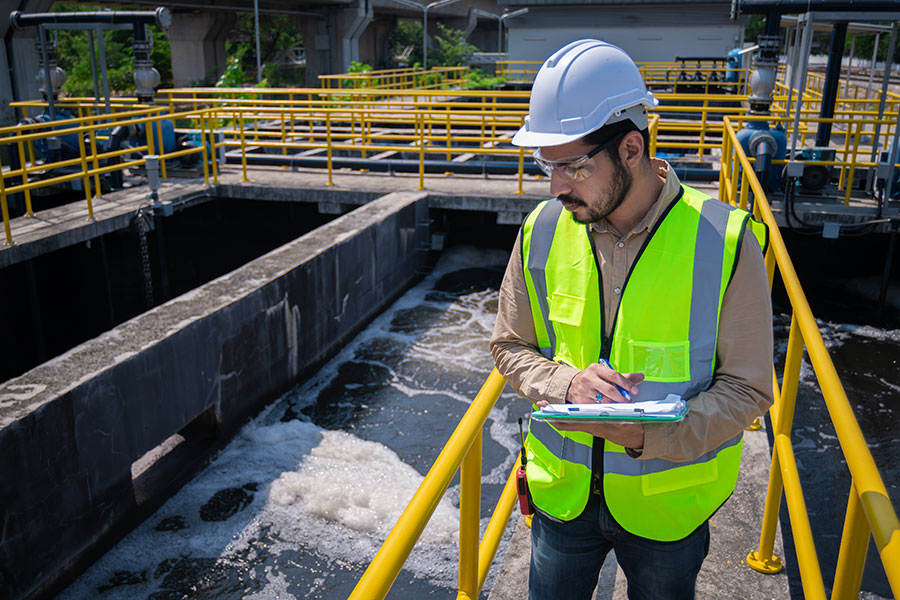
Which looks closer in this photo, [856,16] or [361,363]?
[361,363]

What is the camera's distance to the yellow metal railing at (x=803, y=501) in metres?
1.37

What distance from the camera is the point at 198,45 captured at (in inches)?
1176

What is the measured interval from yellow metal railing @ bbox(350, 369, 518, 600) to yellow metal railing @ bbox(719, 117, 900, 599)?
0.79 metres

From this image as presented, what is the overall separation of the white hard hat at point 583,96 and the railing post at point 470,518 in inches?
31.6

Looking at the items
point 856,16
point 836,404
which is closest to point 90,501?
point 836,404

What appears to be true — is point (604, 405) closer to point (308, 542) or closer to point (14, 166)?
point (308, 542)

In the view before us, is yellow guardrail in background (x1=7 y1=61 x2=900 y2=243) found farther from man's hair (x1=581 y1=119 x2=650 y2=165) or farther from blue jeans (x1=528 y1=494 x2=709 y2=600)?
blue jeans (x1=528 y1=494 x2=709 y2=600)

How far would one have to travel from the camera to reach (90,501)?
14.8 ft

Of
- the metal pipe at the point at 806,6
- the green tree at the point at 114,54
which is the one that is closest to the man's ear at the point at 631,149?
the metal pipe at the point at 806,6

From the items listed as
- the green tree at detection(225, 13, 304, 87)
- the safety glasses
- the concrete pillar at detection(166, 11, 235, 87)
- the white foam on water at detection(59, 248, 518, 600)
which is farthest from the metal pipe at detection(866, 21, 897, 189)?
the green tree at detection(225, 13, 304, 87)

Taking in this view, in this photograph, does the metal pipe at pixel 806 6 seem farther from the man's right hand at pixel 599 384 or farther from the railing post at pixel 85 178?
the man's right hand at pixel 599 384

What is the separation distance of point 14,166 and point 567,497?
1224 cm

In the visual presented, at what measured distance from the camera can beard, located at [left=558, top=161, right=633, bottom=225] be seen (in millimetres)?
1615

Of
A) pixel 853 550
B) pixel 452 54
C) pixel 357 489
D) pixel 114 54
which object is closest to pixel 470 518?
pixel 853 550
